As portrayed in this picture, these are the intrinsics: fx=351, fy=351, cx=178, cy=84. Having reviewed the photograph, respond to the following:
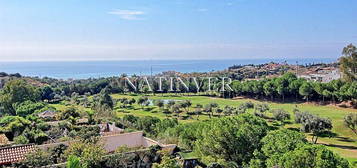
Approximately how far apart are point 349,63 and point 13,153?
49.0 metres

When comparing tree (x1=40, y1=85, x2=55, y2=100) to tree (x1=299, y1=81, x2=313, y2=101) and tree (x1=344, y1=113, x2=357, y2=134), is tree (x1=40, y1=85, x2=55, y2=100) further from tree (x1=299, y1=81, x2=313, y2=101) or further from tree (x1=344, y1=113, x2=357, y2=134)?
tree (x1=344, y1=113, x2=357, y2=134)

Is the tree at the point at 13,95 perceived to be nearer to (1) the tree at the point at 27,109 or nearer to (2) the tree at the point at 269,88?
(1) the tree at the point at 27,109

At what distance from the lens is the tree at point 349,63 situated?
51875mm

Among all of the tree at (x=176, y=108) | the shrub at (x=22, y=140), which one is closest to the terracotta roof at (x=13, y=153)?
the shrub at (x=22, y=140)

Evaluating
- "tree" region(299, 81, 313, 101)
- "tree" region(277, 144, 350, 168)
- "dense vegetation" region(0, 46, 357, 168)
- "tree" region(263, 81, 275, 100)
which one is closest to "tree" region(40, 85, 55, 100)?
"dense vegetation" region(0, 46, 357, 168)

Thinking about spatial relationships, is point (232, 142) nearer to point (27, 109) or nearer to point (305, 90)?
point (27, 109)

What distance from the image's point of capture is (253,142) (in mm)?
17328

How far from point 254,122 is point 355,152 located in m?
13.5

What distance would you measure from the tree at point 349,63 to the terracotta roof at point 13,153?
47792 mm

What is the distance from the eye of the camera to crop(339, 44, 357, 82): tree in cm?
5188

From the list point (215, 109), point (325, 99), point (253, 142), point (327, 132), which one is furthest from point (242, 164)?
point (325, 99)

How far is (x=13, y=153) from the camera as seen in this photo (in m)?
16.5

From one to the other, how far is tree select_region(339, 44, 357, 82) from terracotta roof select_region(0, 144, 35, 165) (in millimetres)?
47792

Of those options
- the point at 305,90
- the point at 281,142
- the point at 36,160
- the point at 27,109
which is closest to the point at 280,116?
the point at 305,90
